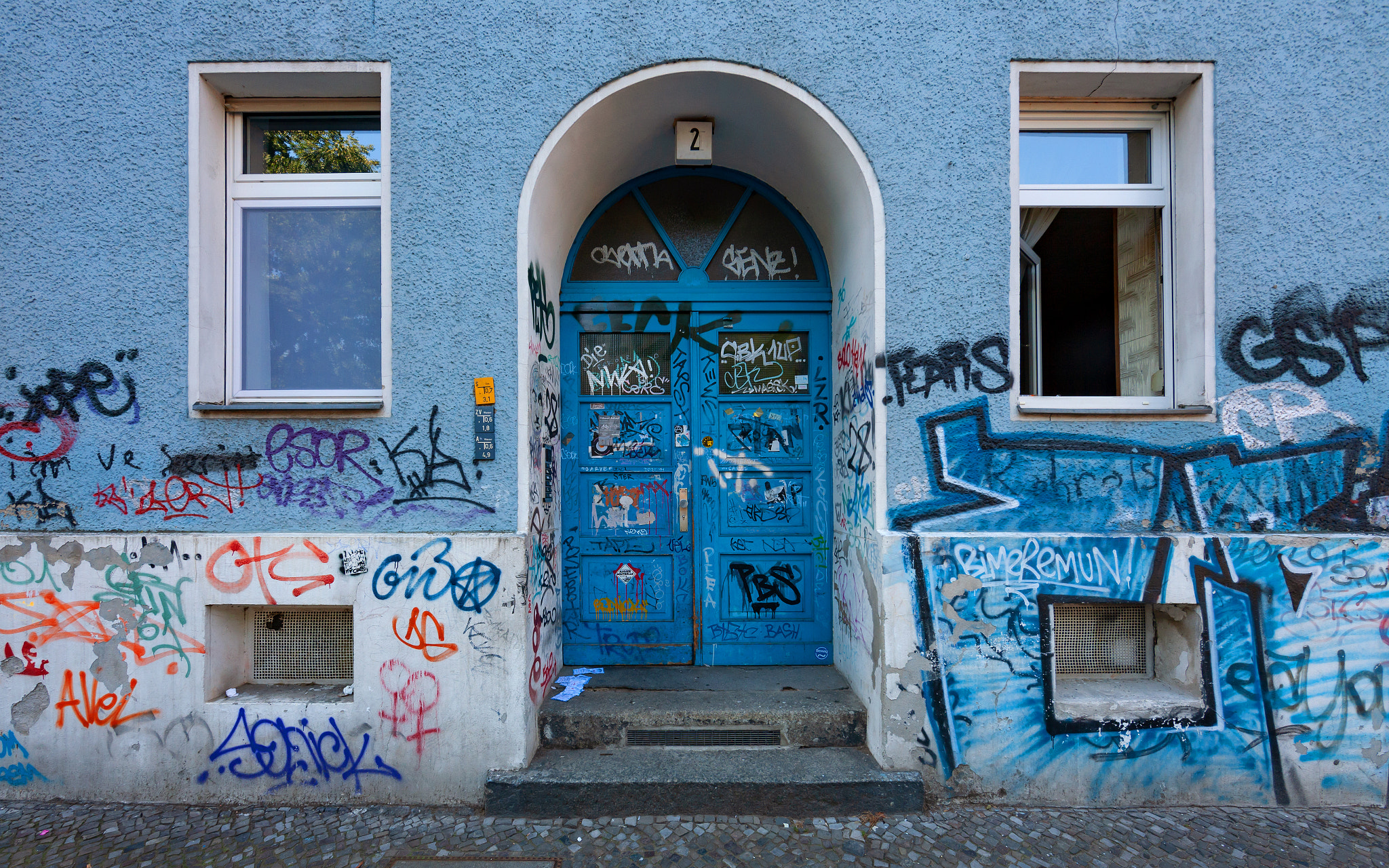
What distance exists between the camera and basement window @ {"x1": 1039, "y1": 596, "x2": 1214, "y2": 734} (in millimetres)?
3119

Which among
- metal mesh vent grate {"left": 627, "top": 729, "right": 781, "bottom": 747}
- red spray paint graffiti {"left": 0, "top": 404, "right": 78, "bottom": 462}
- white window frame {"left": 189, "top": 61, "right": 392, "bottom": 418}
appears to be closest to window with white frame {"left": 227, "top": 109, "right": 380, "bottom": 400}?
white window frame {"left": 189, "top": 61, "right": 392, "bottom": 418}

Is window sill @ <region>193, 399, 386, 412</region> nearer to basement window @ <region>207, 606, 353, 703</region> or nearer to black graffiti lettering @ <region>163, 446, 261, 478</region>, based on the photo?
black graffiti lettering @ <region>163, 446, 261, 478</region>

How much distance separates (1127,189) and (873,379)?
1.78 meters

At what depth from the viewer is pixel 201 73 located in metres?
3.23

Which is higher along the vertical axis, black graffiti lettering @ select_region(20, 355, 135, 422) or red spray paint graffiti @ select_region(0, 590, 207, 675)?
black graffiti lettering @ select_region(20, 355, 135, 422)

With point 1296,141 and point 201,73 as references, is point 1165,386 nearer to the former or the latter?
point 1296,141

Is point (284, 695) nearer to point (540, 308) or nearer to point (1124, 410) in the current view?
point (540, 308)

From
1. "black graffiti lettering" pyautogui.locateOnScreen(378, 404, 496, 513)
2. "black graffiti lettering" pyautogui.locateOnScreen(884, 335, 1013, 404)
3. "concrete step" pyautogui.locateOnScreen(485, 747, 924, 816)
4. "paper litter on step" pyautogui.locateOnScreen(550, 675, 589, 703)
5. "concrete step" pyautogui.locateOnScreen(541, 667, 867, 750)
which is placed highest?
"black graffiti lettering" pyautogui.locateOnScreen(884, 335, 1013, 404)

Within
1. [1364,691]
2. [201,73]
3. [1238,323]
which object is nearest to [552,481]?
[201,73]

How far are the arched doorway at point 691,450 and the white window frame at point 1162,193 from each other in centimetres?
125

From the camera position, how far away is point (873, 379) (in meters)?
3.25

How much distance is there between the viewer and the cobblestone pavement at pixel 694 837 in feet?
8.89

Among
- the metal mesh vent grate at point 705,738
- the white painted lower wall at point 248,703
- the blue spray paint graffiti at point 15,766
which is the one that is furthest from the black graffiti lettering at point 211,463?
the metal mesh vent grate at point 705,738

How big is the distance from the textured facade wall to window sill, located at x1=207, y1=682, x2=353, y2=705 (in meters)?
0.07
